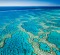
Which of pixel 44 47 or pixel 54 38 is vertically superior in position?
pixel 54 38

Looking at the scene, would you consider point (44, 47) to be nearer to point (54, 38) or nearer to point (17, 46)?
point (54, 38)

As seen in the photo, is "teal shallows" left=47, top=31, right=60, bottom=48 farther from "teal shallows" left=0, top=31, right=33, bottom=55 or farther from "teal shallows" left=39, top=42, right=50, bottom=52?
"teal shallows" left=0, top=31, right=33, bottom=55

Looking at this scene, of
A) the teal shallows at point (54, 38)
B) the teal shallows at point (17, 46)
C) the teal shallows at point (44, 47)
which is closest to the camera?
the teal shallows at point (17, 46)

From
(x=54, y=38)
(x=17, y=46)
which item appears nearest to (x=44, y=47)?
(x=54, y=38)

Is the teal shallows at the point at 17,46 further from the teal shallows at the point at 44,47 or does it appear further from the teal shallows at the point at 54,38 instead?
the teal shallows at the point at 54,38

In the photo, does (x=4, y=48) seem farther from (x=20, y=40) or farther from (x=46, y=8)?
(x=46, y=8)

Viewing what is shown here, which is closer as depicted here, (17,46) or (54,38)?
(17,46)

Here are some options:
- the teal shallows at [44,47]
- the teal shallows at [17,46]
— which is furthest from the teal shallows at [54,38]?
the teal shallows at [17,46]

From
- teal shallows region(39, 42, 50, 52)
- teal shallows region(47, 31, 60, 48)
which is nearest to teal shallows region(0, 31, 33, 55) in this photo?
teal shallows region(39, 42, 50, 52)
